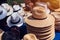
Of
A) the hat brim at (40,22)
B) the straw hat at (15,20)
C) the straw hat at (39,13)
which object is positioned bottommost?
the straw hat at (15,20)

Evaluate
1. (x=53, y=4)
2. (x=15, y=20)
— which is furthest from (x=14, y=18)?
(x=53, y=4)

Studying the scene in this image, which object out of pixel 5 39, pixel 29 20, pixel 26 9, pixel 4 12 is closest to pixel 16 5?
pixel 26 9

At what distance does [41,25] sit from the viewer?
1244mm

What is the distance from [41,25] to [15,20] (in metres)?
0.29

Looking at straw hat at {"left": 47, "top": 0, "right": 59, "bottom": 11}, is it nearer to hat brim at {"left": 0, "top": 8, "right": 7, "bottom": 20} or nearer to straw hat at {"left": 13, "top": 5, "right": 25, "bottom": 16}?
straw hat at {"left": 13, "top": 5, "right": 25, "bottom": 16}

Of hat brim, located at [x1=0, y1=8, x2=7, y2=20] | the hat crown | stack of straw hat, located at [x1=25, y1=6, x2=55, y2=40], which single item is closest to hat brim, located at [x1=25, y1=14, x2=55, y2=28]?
stack of straw hat, located at [x1=25, y1=6, x2=55, y2=40]

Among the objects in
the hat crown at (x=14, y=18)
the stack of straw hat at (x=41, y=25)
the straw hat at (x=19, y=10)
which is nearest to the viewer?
the stack of straw hat at (x=41, y=25)

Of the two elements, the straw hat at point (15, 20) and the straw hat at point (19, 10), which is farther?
the straw hat at point (19, 10)

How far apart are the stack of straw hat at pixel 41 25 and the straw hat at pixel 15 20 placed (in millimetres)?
153

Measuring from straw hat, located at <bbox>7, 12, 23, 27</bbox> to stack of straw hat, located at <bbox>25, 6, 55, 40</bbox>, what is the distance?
0.15 meters

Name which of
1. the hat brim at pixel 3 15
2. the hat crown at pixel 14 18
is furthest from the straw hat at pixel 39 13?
the hat brim at pixel 3 15

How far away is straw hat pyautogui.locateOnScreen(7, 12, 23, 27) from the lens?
1.45 m

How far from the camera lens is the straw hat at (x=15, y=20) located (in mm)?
1449

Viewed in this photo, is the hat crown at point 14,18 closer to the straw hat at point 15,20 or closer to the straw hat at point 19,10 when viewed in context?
the straw hat at point 15,20
